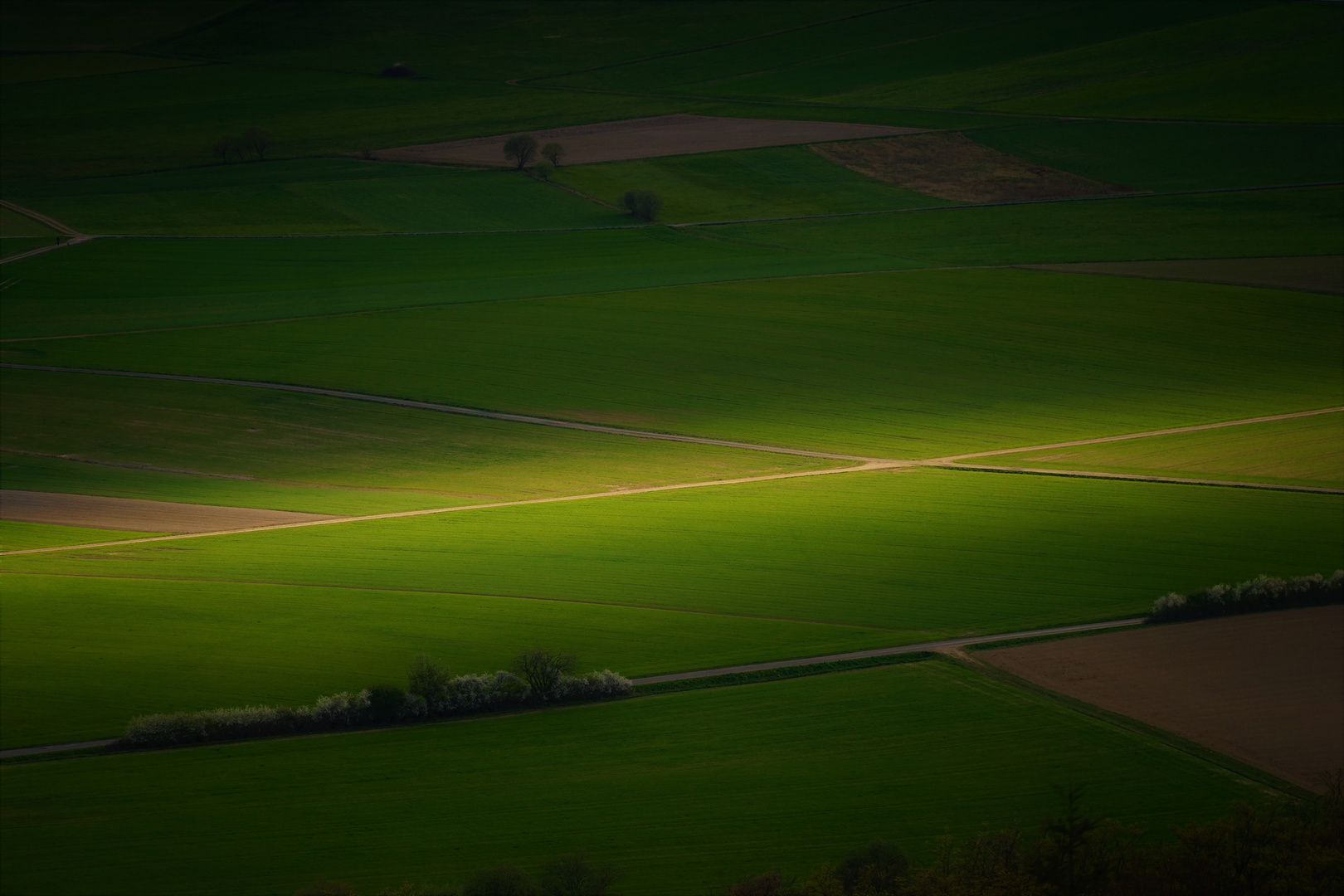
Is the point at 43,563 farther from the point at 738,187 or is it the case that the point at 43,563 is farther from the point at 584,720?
the point at 738,187

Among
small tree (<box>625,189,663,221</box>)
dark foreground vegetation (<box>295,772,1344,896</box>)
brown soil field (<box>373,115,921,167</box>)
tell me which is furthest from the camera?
brown soil field (<box>373,115,921,167</box>)

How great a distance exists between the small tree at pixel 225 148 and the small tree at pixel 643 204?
27.3 metres

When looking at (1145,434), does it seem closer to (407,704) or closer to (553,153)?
(407,704)

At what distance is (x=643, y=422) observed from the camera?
47375 mm

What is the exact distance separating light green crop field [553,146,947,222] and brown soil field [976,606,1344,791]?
48639 mm

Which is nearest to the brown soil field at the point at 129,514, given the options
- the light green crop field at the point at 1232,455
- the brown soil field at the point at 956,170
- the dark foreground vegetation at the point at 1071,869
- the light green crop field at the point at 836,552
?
the light green crop field at the point at 836,552

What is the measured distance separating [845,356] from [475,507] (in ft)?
68.1

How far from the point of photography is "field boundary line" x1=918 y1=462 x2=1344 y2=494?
3947 cm

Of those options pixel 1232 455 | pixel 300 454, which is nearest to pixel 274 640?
pixel 300 454

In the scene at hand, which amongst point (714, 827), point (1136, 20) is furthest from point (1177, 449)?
point (1136, 20)

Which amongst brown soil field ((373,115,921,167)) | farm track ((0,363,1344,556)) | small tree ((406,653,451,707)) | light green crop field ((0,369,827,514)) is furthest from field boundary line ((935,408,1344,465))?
brown soil field ((373,115,921,167))

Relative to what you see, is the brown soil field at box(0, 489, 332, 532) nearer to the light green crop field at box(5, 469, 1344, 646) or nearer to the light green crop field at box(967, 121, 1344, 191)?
the light green crop field at box(5, 469, 1344, 646)

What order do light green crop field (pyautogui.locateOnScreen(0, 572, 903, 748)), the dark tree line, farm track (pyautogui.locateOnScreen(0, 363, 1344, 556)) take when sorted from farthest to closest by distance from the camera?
the dark tree line < farm track (pyautogui.locateOnScreen(0, 363, 1344, 556)) < light green crop field (pyautogui.locateOnScreen(0, 572, 903, 748))

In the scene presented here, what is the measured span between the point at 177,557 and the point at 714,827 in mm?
19324
